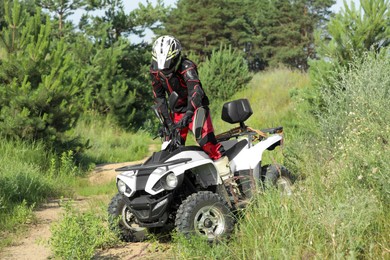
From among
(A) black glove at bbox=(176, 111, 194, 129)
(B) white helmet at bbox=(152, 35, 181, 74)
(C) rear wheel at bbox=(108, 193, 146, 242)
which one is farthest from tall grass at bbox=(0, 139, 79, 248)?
(B) white helmet at bbox=(152, 35, 181, 74)

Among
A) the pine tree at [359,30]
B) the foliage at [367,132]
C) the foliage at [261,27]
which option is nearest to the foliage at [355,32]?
the pine tree at [359,30]

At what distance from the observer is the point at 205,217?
4816 millimetres

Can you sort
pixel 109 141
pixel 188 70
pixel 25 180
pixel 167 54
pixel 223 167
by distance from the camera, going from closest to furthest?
pixel 167 54 → pixel 188 70 → pixel 223 167 → pixel 25 180 → pixel 109 141

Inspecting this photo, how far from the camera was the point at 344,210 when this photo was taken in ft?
12.9

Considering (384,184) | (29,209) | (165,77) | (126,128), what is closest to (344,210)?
(384,184)

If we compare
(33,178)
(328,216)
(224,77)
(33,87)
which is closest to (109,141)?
(33,87)

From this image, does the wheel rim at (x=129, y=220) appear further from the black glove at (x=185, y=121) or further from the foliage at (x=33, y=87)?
the foliage at (x=33, y=87)

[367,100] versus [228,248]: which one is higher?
[367,100]

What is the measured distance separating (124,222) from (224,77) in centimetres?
1550

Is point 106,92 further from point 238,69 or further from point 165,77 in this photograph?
point 165,77

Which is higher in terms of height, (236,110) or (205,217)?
(236,110)

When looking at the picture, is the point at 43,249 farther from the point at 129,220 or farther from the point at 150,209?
the point at 150,209

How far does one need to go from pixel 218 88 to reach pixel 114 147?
20.7 feet

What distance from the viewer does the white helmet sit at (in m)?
5.32
